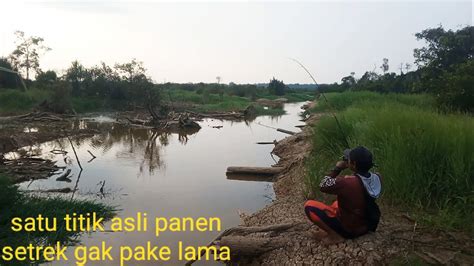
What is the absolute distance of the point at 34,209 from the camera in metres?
6.13

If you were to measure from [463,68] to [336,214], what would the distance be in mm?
10143

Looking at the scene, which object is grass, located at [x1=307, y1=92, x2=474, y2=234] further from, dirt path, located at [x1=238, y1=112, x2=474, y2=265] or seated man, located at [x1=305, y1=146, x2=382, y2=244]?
seated man, located at [x1=305, y1=146, x2=382, y2=244]

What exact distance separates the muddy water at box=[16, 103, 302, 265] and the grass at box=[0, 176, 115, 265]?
53 centimetres

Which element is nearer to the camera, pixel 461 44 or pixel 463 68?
pixel 463 68

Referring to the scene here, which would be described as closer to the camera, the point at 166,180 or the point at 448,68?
the point at 166,180

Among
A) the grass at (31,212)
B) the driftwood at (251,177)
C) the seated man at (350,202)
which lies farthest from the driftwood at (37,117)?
the seated man at (350,202)

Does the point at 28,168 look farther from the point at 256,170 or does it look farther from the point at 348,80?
the point at 348,80

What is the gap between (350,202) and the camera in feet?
13.1

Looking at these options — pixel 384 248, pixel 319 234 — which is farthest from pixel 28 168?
pixel 384 248

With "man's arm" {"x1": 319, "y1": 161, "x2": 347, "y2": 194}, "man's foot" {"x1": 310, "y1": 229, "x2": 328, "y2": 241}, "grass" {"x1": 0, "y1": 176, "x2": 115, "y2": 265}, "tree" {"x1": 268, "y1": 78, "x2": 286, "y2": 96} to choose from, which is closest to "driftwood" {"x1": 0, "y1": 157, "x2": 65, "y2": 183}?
"grass" {"x1": 0, "y1": 176, "x2": 115, "y2": 265}

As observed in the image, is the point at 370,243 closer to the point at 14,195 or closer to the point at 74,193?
the point at 14,195

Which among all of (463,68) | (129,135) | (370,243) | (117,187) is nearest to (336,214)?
(370,243)

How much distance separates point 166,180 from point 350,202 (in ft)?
24.1

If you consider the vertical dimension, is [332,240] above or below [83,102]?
below
